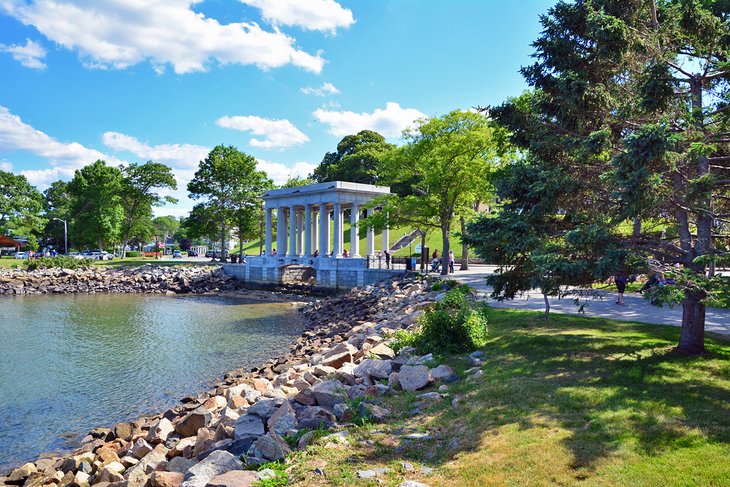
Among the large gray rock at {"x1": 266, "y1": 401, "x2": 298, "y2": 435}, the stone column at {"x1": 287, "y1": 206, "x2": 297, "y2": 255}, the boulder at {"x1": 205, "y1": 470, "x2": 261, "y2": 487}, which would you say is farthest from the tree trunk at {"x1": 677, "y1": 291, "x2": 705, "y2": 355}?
the stone column at {"x1": 287, "y1": 206, "x2": 297, "y2": 255}

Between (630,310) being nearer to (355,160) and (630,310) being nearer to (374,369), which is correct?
(374,369)

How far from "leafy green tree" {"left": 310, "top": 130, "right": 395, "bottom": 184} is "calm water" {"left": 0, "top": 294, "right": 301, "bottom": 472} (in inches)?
1453

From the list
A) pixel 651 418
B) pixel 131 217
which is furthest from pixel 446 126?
pixel 131 217

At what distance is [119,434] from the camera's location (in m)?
10.4

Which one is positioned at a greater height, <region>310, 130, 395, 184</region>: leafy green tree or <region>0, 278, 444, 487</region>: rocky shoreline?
<region>310, 130, 395, 184</region>: leafy green tree

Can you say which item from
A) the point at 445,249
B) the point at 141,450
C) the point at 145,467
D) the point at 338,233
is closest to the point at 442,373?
the point at 145,467

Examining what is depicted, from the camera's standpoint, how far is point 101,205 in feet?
206

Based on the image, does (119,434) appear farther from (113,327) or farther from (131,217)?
(131,217)

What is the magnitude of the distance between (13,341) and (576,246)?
23.0 meters

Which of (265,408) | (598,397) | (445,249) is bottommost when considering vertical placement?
(265,408)

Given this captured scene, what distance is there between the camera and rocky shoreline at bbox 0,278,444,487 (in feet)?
21.8

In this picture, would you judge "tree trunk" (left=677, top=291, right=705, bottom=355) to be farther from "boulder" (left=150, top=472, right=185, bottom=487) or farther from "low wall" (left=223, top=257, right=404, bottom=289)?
"low wall" (left=223, top=257, right=404, bottom=289)

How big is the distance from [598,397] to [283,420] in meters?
4.70

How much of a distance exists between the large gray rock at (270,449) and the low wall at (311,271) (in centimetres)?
2683
